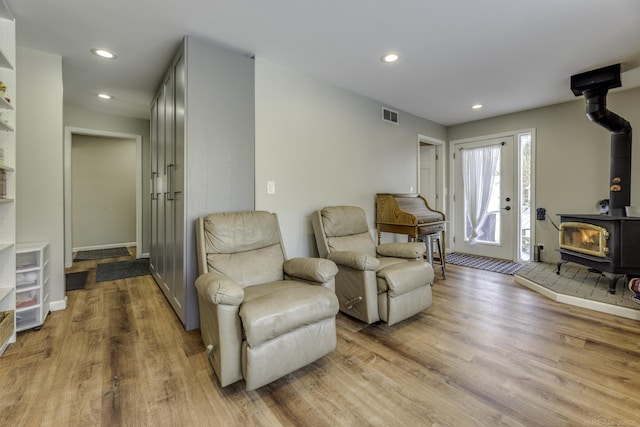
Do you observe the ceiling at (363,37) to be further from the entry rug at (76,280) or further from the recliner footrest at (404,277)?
the entry rug at (76,280)

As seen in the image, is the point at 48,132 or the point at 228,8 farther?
the point at 48,132

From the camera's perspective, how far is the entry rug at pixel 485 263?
410 centimetres

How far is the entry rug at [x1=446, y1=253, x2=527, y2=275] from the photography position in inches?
161

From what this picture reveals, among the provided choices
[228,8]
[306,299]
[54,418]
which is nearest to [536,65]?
[228,8]

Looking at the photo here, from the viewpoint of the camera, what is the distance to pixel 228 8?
1980 mm

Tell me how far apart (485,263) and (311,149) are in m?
3.38

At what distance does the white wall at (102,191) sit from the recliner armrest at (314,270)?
18.2ft

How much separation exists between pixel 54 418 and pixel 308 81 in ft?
10.4

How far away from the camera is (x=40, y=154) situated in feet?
8.42

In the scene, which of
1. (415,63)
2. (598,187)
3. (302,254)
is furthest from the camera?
(598,187)

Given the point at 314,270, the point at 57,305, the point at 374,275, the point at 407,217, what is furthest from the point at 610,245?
the point at 57,305

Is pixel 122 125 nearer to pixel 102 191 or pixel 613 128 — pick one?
pixel 102 191

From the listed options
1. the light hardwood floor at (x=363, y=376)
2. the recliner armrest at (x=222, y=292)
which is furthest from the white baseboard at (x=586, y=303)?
the recliner armrest at (x=222, y=292)

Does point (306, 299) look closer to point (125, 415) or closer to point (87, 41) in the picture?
point (125, 415)
